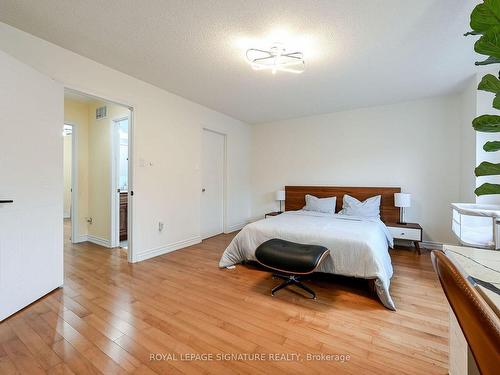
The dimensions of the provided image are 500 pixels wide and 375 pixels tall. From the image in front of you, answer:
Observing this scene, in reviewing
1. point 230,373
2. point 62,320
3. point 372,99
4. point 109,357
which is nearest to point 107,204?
point 62,320

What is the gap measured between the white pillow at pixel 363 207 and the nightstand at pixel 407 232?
325 mm

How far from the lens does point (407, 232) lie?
3518 mm

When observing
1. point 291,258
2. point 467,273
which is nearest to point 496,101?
point 467,273

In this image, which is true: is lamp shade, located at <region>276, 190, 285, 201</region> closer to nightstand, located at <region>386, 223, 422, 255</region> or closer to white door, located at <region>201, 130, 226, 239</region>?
white door, located at <region>201, 130, 226, 239</region>

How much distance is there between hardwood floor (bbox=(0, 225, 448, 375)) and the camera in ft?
4.66

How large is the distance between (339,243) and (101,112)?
430 cm

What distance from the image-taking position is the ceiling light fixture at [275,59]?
2367 mm

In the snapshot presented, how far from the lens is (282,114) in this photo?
4723 mm

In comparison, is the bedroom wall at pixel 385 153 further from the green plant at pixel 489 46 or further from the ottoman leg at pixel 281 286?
the green plant at pixel 489 46

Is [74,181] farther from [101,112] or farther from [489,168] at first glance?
[489,168]

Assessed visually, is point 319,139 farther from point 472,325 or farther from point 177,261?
point 472,325

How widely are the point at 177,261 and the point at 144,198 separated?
3.25 feet

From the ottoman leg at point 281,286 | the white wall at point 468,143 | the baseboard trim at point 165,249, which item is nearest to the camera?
the ottoman leg at point 281,286

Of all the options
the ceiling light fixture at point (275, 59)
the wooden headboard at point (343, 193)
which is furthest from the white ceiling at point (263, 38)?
the wooden headboard at point (343, 193)
